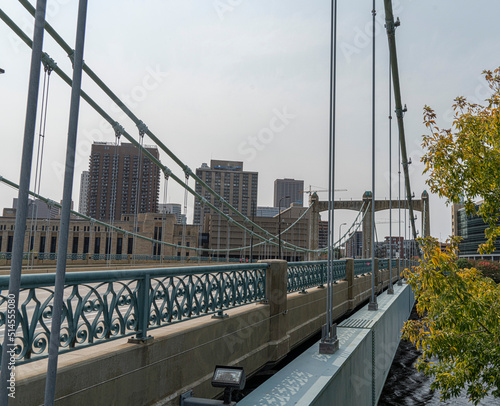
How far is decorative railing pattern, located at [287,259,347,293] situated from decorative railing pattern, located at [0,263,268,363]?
2169mm

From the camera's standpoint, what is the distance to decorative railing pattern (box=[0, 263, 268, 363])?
2.93 m

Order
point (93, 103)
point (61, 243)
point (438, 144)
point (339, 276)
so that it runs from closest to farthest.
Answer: point (61, 243) < point (438, 144) < point (93, 103) < point (339, 276)

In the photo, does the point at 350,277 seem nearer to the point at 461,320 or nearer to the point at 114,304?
the point at 461,320

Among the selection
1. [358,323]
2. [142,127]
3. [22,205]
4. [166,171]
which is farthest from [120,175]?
[22,205]

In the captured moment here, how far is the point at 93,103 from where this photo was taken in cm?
1129

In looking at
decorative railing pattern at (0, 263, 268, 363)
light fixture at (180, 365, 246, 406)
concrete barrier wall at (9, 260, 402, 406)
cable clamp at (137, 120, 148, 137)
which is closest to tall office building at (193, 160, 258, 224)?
cable clamp at (137, 120, 148, 137)

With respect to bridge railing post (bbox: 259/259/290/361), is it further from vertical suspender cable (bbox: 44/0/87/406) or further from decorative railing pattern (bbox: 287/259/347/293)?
vertical suspender cable (bbox: 44/0/87/406)

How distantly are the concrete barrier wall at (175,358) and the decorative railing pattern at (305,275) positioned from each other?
0.31 m

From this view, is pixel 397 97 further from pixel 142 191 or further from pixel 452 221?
pixel 452 221

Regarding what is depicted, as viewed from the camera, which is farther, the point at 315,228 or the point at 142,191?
the point at 315,228

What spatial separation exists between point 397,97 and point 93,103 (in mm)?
11296

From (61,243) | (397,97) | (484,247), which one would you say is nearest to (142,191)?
(397,97)

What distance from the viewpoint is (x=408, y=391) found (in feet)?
45.5

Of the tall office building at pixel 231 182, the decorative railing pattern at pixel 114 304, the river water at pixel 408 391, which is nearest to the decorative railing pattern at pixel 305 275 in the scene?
the decorative railing pattern at pixel 114 304
